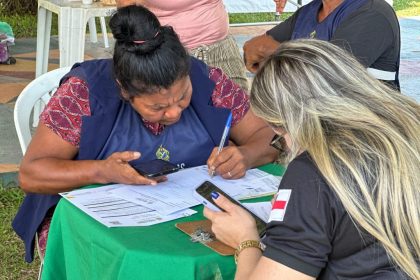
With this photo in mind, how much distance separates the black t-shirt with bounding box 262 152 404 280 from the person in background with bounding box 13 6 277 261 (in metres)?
0.73

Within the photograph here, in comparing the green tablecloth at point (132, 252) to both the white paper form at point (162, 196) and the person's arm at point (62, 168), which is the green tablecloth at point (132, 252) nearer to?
the white paper form at point (162, 196)


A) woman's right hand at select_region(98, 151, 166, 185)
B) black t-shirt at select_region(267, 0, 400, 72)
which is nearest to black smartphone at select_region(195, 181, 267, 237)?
woman's right hand at select_region(98, 151, 166, 185)

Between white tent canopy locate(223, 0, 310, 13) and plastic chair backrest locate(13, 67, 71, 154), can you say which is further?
white tent canopy locate(223, 0, 310, 13)

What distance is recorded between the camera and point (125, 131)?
2.45m

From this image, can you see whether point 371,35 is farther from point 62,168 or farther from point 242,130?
point 62,168

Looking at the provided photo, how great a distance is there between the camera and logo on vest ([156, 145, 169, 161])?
247 centimetres

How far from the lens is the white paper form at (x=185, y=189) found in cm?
217

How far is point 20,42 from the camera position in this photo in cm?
891

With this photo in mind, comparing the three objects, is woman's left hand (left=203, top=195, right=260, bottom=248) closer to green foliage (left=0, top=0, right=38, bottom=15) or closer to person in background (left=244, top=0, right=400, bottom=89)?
person in background (left=244, top=0, right=400, bottom=89)

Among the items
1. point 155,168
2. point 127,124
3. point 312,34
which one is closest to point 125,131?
point 127,124

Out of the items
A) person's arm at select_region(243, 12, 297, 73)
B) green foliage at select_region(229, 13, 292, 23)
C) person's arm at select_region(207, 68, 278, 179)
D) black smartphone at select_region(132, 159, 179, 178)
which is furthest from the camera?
green foliage at select_region(229, 13, 292, 23)

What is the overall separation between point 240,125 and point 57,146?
2.26 feet

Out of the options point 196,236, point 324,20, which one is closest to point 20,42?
point 324,20

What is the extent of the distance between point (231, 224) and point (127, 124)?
2.35 feet
